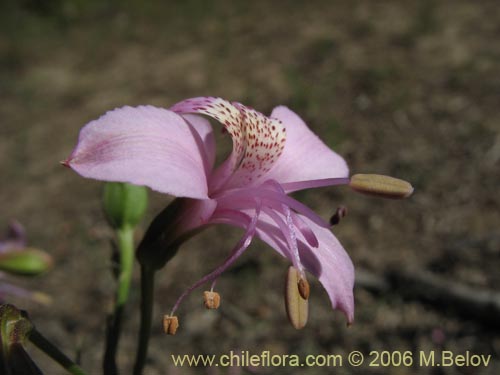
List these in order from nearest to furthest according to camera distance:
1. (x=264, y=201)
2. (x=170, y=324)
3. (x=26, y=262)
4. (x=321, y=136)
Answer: (x=170, y=324), (x=264, y=201), (x=26, y=262), (x=321, y=136)

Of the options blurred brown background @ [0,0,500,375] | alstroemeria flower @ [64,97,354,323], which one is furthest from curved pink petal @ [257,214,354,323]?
blurred brown background @ [0,0,500,375]

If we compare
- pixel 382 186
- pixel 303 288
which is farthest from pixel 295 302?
pixel 382 186

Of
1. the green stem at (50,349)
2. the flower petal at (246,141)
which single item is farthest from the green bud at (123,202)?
the green stem at (50,349)

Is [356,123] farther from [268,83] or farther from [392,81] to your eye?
[268,83]

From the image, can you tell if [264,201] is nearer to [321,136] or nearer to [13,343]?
[13,343]

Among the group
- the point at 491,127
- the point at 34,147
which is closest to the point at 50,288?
the point at 34,147

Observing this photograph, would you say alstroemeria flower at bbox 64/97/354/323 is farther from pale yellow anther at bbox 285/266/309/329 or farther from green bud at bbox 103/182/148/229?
green bud at bbox 103/182/148/229

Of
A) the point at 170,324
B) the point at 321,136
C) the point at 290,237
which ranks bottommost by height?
the point at 321,136
